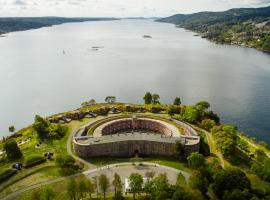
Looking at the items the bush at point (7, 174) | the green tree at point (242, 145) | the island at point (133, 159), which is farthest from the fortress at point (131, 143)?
the bush at point (7, 174)

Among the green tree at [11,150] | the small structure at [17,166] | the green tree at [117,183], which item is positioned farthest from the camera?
the green tree at [11,150]

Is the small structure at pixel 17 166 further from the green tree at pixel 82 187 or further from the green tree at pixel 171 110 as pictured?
the green tree at pixel 171 110

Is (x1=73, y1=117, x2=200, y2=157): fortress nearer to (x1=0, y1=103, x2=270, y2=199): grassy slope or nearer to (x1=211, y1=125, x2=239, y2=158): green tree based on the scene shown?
(x1=0, y1=103, x2=270, y2=199): grassy slope

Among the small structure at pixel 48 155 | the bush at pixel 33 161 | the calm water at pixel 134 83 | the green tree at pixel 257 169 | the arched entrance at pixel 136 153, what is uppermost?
the green tree at pixel 257 169

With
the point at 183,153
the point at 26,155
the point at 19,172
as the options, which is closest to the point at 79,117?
the point at 26,155

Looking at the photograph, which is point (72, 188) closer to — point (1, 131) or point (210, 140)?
point (210, 140)

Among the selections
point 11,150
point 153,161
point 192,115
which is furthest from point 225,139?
point 11,150

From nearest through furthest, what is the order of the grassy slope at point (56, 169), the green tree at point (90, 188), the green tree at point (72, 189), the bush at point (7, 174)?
the green tree at point (72, 189) < the green tree at point (90, 188) < the grassy slope at point (56, 169) < the bush at point (7, 174)
